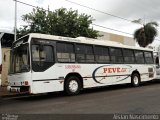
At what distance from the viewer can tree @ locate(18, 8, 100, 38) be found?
21.7 m

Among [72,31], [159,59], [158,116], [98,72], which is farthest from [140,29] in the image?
[158,116]

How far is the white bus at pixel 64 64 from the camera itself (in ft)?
40.7

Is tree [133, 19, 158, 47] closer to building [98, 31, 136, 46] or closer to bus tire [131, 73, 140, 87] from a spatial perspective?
building [98, 31, 136, 46]

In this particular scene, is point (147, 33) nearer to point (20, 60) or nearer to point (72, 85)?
point (72, 85)

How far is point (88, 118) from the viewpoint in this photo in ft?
25.5

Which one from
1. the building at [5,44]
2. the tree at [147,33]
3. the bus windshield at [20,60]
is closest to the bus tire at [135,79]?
the bus windshield at [20,60]

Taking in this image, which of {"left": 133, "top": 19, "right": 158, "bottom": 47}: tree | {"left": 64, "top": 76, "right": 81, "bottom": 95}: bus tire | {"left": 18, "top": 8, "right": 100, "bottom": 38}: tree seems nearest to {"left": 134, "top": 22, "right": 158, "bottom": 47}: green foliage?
{"left": 133, "top": 19, "right": 158, "bottom": 47}: tree

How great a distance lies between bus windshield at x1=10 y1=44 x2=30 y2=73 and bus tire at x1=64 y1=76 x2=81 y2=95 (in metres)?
2.25

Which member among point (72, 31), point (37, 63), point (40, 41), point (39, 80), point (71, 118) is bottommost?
point (71, 118)

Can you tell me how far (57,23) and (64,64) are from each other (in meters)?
8.88

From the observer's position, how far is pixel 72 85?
13852 millimetres

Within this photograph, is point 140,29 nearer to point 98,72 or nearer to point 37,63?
point 98,72

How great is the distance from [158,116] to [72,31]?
591 inches

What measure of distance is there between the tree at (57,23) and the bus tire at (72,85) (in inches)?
321
